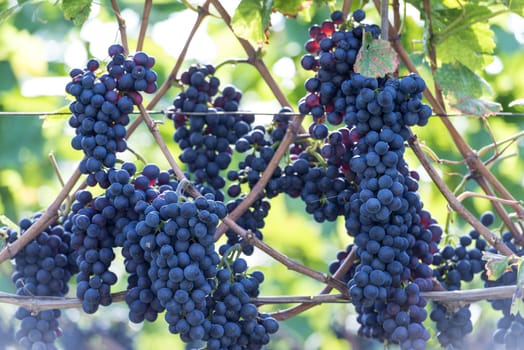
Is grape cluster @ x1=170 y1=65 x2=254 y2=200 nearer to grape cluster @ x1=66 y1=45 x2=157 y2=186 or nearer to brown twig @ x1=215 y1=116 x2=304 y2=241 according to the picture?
brown twig @ x1=215 y1=116 x2=304 y2=241

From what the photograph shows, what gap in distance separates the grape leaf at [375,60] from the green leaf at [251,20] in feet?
1.05

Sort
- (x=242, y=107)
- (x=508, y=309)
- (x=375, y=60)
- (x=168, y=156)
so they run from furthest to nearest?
(x=242, y=107)
(x=508, y=309)
(x=168, y=156)
(x=375, y=60)

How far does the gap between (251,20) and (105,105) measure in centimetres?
44

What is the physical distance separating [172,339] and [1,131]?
90.7 inches

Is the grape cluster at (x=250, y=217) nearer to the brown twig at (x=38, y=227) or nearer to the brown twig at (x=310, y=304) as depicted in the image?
→ the brown twig at (x=310, y=304)

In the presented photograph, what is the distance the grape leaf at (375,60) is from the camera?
5.57ft

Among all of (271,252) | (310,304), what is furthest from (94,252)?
(310,304)

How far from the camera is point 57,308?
6.06 feet

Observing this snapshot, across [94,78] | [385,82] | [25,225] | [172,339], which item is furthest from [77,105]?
[172,339]

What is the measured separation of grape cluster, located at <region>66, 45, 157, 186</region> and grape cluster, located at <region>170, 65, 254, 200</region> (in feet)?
0.87

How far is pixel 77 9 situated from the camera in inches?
77.4

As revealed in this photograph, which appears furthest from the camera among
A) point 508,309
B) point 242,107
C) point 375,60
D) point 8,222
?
point 242,107

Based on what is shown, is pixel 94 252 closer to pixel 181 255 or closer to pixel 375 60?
pixel 181 255

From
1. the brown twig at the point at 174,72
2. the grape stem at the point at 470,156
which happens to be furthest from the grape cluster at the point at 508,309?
the brown twig at the point at 174,72
